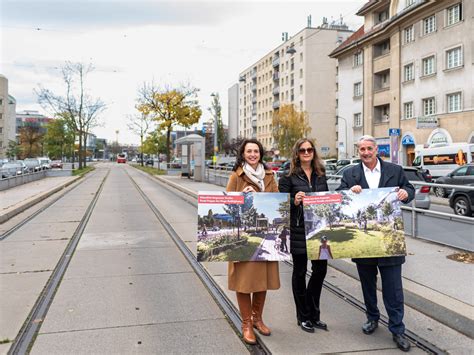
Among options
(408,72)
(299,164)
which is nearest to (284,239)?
(299,164)

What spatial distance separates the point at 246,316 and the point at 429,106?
35.3 m

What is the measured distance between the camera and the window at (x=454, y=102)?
107ft

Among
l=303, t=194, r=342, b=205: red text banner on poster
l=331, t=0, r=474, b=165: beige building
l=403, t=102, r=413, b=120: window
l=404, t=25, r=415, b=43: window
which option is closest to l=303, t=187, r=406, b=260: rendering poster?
l=303, t=194, r=342, b=205: red text banner on poster

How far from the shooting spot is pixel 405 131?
1501 inches

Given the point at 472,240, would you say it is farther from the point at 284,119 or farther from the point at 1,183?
the point at 284,119

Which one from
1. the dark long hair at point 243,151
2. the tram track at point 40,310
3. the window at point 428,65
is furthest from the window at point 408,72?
the dark long hair at point 243,151

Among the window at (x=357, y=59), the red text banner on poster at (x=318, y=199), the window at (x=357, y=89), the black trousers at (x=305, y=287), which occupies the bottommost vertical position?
the black trousers at (x=305, y=287)

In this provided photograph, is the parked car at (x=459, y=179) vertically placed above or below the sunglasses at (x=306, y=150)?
below

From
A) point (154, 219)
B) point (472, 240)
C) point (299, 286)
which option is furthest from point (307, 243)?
point (154, 219)

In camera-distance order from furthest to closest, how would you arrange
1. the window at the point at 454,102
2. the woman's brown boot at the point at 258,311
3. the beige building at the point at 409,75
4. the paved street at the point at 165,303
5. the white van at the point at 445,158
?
the window at the point at 454,102
the beige building at the point at 409,75
the white van at the point at 445,158
the woman's brown boot at the point at 258,311
the paved street at the point at 165,303

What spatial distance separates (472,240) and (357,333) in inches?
151

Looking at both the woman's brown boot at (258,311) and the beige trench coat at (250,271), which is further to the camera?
the woman's brown boot at (258,311)

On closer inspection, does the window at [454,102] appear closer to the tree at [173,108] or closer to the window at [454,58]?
the window at [454,58]

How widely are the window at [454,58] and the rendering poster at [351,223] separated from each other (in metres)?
32.1
